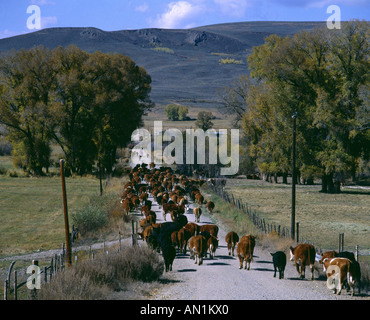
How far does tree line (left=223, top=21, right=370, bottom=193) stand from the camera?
47.1 m

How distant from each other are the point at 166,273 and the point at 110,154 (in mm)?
49781

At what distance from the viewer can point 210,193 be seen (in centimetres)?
4594

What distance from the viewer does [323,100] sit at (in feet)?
156

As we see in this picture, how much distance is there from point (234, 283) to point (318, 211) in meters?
24.0

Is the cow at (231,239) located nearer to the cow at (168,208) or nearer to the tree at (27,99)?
the cow at (168,208)

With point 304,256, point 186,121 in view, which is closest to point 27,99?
point 304,256

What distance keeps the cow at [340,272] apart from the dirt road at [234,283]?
1.04ft

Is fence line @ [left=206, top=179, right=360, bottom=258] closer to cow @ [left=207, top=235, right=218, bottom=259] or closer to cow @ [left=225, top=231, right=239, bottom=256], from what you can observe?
cow @ [left=225, top=231, right=239, bottom=256]

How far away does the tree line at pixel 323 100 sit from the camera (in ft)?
154

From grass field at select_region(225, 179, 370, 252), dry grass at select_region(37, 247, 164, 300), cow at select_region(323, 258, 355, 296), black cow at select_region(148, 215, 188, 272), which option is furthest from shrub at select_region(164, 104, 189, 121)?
cow at select_region(323, 258, 355, 296)

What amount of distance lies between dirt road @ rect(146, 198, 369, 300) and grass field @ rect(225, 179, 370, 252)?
7.57 meters

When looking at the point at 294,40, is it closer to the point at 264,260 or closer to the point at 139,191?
the point at 139,191

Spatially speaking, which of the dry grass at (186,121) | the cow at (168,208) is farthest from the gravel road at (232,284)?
the dry grass at (186,121)

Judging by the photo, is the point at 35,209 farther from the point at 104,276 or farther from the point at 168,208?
the point at 104,276
